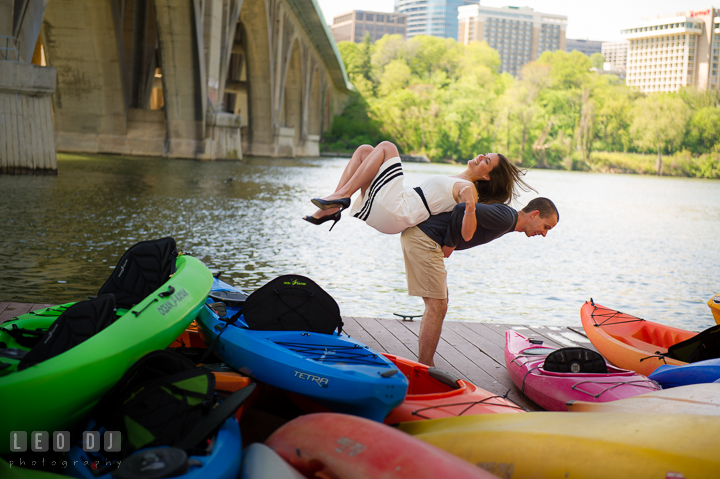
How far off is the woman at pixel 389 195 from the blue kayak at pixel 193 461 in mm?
1618

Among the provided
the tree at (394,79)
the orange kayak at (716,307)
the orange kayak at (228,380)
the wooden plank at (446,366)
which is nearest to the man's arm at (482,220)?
the wooden plank at (446,366)

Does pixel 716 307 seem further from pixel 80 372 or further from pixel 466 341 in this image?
pixel 80 372

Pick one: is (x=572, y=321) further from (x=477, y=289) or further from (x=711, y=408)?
(x=711, y=408)

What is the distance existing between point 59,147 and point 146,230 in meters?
16.3

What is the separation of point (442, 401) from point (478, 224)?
3.83 feet

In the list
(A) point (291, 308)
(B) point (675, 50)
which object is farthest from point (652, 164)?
(B) point (675, 50)

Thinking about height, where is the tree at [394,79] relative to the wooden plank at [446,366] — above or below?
above

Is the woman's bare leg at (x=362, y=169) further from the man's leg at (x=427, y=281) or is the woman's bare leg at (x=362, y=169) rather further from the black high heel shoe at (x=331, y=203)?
the man's leg at (x=427, y=281)

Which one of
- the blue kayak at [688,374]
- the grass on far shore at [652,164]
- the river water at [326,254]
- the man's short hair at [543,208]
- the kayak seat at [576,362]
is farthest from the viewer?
the grass on far shore at [652,164]

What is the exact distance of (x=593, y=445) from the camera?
6.73 ft

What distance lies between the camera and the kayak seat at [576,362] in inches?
132

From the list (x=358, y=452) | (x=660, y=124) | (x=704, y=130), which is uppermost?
(x=660, y=124)

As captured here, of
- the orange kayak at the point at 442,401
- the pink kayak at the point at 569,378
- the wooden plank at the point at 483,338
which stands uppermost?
the orange kayak at the point at 442,401

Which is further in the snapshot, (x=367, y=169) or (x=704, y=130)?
(x=704, y=130)
